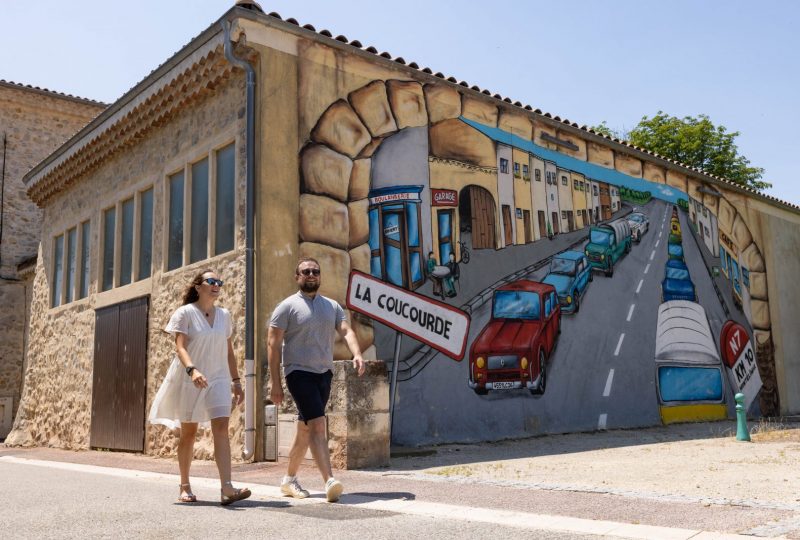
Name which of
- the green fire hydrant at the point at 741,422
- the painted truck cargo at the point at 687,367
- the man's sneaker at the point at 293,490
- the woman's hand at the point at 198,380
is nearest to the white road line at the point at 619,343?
the painted truck cargo at the point at 687,367

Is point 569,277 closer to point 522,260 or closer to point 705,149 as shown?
point 522,260

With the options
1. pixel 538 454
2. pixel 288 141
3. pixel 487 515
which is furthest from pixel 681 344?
pixel 487 515

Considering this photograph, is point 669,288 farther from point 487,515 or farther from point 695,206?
point 487,515

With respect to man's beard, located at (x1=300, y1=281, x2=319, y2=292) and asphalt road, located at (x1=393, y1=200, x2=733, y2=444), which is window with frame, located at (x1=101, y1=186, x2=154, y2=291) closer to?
asphalt road, located at (x1=393, y1=200, x2=733, y2=444)

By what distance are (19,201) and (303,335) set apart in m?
17.3

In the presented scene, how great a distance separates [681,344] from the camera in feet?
53.3

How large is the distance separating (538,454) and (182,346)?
569 centimetres

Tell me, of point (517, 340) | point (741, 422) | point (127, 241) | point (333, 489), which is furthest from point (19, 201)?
point (741, 422)

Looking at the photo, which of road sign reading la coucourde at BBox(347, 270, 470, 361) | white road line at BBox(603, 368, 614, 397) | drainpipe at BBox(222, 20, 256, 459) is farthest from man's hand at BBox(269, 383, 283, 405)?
white road line at BBox(603, 368, 614, 397)

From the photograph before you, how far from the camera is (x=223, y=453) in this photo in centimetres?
525

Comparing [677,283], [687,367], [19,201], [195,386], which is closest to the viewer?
[195,386]

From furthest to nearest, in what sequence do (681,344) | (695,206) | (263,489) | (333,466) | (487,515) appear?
1. (695,206)
2. (681,344)
3. (333,466)
4. (263,489)
5. (487,515)

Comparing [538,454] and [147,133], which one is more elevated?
[147,133]

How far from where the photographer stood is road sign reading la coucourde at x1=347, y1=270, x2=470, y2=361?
10.4m
